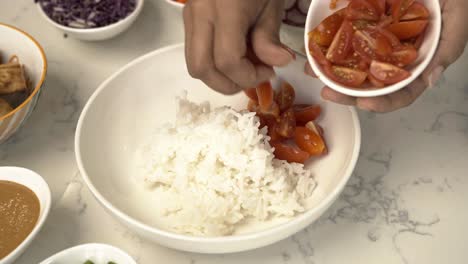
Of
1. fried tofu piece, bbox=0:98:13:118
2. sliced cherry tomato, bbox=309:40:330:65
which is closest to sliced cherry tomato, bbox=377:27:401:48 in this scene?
sliced cherry tomato, bbox=309:40:330:65

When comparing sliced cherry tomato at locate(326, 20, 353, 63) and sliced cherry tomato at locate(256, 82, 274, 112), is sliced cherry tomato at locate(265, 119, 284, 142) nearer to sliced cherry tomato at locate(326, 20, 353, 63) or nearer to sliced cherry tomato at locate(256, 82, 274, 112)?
sliced cherry tomato at locate(256, 82, 274, 112)

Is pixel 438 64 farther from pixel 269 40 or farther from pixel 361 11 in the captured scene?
pixel 269 40

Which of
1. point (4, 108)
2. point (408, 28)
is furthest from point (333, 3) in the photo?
point (4, 108)

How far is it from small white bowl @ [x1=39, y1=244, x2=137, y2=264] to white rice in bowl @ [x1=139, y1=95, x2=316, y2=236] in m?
0.17

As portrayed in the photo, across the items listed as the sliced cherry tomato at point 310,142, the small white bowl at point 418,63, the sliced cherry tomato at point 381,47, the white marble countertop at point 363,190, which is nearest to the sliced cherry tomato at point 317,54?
the small white bowl at point 418,63

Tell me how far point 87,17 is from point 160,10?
293 mm

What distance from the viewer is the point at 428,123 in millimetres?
1555

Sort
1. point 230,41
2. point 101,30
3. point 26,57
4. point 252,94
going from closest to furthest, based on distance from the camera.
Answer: point 230,41, point 252,94, point 26,57, point 101,30

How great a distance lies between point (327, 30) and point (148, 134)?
1.99ft

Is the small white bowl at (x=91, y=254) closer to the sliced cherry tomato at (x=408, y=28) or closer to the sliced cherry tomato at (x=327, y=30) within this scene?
the sliced cherry tomato at (x=327, y=30)

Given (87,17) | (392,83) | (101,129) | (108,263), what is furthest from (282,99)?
(87,17)

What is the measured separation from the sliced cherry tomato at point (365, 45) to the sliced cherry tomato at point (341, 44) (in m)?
0.01

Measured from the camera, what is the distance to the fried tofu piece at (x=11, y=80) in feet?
4.89

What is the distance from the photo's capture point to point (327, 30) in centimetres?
121
